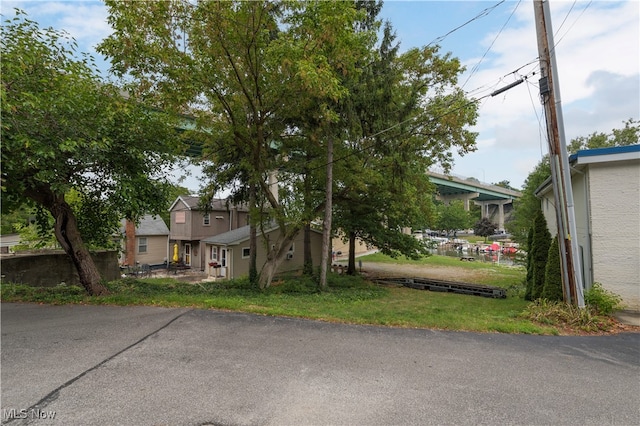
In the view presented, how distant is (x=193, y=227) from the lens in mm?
22219

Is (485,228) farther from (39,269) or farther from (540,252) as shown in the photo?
(39,269)

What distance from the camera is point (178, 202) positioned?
75.9 ft

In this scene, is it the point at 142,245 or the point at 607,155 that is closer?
the point at 607,155

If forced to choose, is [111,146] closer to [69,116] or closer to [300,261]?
[69,116]

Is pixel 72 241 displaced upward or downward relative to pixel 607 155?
downward

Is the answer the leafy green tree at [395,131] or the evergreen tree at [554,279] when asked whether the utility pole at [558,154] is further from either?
the leafy green tree at [395,131]

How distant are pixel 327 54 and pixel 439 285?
37.0 feet

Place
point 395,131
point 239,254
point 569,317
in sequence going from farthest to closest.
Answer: point 239,254 → point 395,131 → point 569,317

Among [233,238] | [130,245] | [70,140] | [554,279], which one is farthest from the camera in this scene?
[130,245]

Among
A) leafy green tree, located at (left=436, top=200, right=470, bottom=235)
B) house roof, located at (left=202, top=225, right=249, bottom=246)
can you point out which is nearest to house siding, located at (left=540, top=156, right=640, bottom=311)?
house roof, located at (left=202, top=225, right=249, bottom=246)

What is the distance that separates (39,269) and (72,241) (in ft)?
17.4

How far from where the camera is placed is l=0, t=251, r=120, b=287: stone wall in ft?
33.4

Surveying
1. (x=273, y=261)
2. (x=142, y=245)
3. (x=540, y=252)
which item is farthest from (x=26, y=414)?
(x=142, y=245)

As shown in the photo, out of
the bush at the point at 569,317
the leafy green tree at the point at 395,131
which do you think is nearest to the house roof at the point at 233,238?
the leafy green tree at the point at 395,131
